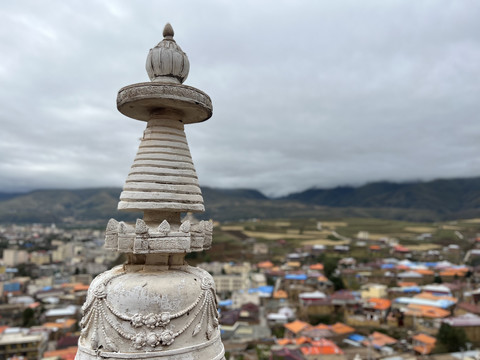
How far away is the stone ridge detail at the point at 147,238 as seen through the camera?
21.8 feet

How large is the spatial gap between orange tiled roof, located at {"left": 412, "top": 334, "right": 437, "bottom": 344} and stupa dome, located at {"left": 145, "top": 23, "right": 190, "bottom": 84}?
55379 millimetres

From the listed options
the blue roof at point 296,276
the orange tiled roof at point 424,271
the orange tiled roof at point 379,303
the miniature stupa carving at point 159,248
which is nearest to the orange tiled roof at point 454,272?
the orange tiled roof at point 424,271

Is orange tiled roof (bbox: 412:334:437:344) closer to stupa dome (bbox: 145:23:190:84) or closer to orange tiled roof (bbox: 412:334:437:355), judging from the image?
orange tiled roof (bbox: 412:334:437:355)

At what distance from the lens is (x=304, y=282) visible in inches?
3442

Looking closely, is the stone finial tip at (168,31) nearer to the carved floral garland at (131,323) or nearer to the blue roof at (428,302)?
the carved floral garland at (131,323)

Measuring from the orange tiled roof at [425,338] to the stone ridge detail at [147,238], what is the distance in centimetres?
5438

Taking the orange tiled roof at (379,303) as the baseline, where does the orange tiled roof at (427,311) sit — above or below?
above

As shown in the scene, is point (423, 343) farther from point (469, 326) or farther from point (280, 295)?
point (280, 295)

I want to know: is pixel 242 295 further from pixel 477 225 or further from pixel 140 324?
pixel 477 225

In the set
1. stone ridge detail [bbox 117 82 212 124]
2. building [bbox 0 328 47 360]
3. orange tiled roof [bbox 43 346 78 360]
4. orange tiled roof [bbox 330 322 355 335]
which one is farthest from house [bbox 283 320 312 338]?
stone ridge detail [bbox 117 82 212 124]

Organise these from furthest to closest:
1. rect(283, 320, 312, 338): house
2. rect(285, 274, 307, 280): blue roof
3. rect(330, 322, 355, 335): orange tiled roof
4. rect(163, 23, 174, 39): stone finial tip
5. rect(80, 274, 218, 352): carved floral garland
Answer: rect(285, 274, 307, 280): blue roof < rect(330, 322, 355, 335): orange tiled roof < rect(283, 320, 312, 338): house < rect(163, 23, 174, 39): stone finial tip < rect(80, 274, 218, 352): carved floral garland

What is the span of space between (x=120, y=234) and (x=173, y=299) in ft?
5.11

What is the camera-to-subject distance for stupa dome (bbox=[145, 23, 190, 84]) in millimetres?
7512

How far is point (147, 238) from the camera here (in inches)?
263
